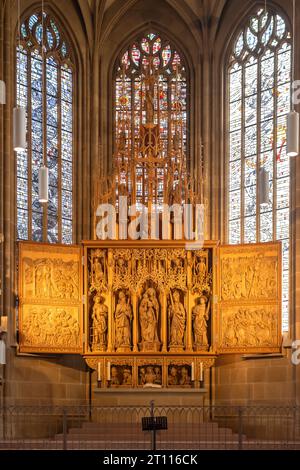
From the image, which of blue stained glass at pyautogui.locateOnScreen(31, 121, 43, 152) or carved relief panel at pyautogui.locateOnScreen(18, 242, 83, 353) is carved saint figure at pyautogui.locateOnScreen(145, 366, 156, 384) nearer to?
carved relief panel at pyautogui.locateOnScreen(18, 242, 83, 353)

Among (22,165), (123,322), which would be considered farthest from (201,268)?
(22,165)

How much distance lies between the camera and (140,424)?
82.9 ft

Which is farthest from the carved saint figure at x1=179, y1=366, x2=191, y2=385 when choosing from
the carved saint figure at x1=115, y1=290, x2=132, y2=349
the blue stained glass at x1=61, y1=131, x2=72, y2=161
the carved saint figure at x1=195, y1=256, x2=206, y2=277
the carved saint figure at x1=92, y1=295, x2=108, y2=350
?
the blue stained glass at x1=61, y1=131, x2=72, y2=161

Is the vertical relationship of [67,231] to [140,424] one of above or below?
above

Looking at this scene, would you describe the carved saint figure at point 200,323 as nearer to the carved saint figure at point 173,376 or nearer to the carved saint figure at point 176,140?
the carved saint figure at point 173,376

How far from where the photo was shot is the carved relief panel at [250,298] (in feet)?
84.8

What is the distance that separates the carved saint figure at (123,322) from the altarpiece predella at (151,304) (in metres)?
0.02

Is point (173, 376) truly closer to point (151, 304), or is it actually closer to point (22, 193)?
point (151, 304)

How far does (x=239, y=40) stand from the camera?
97.1 feet

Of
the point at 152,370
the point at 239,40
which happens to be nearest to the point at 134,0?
the point at 239,40

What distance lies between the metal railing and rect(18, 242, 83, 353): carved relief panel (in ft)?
5.17

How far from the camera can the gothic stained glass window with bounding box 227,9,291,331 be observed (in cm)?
2791

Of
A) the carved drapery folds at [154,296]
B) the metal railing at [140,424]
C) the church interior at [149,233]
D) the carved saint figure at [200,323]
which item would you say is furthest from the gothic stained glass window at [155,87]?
the metal railing at [140,424]

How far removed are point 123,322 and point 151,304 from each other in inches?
30.6
